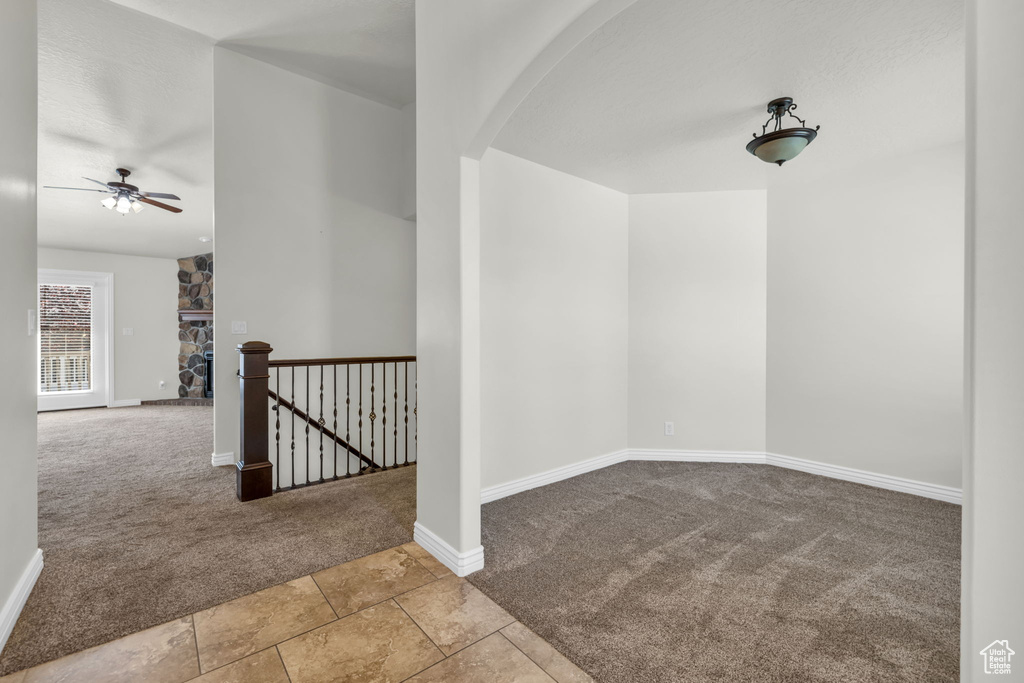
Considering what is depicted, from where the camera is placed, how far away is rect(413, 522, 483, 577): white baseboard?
85.7 inches

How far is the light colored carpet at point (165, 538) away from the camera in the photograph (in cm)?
182

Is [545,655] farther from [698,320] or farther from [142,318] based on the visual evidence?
[142,318]

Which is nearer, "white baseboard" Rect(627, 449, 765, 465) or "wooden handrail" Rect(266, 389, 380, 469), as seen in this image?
"wooden handrail" Rect(266, 389, 380, 469)

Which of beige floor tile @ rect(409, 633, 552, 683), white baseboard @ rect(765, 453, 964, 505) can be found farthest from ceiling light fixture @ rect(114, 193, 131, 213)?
white baseboard @ rect(765, 453, 964, 505)

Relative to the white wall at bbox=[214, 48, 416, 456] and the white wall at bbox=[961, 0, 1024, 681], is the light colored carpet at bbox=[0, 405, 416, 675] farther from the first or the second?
the white wall at bbox=[961, 0, 1024, 681]

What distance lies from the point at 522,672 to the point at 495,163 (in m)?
2.96

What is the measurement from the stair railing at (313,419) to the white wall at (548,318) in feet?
3.18

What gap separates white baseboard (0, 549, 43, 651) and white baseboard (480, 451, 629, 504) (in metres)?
2.20

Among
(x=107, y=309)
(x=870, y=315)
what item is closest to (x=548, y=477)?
(x=870, y=315)

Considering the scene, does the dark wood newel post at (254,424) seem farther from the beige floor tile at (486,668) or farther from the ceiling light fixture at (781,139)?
the ceiling light fixture at (781,139)

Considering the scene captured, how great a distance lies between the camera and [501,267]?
11.0 ft

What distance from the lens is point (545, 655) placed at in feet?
5.38

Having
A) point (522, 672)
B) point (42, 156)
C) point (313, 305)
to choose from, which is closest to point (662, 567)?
point (522, 672)

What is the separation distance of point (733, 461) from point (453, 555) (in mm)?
2976
